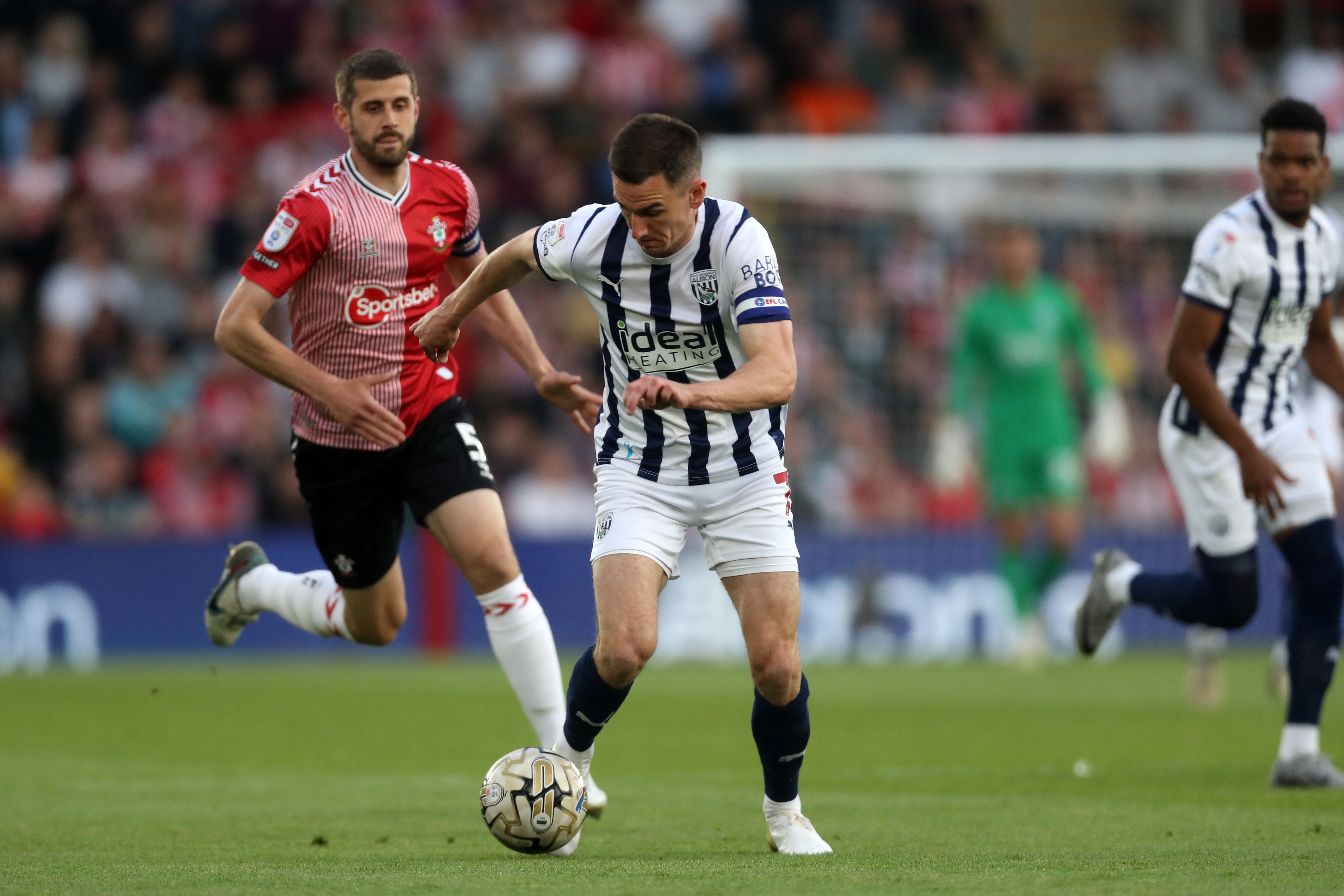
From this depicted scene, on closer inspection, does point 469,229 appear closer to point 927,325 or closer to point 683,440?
point 683,440

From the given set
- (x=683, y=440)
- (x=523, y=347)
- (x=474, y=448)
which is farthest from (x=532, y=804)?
(x=523, y=347)

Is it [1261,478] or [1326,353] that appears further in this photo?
[1326,353]

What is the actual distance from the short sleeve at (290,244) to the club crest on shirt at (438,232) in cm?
39

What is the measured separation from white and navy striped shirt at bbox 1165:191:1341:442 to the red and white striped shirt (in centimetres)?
291

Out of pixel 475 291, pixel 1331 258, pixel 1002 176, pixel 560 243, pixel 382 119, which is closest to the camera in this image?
pixel 560 243

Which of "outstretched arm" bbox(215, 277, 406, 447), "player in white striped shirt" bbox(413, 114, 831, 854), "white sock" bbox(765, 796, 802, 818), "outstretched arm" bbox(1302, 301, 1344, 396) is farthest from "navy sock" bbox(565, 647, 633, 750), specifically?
"outstretched arm" bbox(1302, 301, 1344, 396)

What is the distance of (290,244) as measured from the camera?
6.79 m

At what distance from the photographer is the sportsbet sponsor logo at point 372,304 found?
7.01m

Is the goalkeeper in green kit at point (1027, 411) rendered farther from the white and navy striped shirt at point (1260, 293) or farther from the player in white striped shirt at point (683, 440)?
the player in white striped shirt at point (683, 440)

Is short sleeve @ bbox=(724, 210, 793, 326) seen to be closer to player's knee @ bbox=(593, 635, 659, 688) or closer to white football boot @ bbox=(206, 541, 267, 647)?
player's knee @ bbox=(593, 635, 659, 688)

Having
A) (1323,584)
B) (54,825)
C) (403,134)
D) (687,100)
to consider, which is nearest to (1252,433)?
(1323,584)

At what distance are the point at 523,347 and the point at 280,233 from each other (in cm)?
97

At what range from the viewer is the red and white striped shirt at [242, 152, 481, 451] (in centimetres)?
690

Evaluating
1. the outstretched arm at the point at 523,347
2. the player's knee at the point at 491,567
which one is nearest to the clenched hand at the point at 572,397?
the outstretched arm at the point at 523,347
